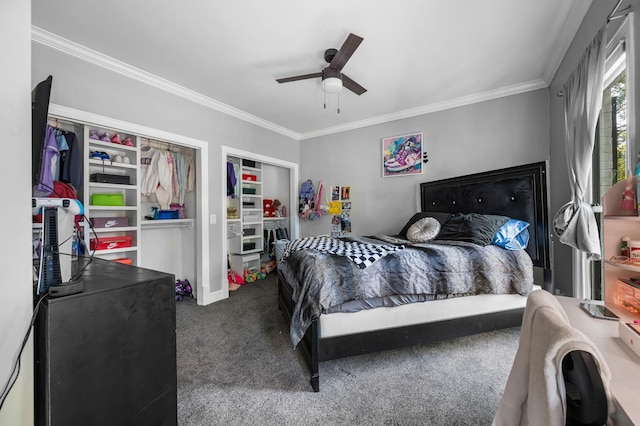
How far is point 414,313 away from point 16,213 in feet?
6.93

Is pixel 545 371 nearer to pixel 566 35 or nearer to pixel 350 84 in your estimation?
pixel 350 84

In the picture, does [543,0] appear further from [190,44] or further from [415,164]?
[190,44]

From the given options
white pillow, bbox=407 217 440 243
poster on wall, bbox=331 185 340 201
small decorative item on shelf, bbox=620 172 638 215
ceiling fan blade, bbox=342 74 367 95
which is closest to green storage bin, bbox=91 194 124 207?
ceiling fan blade, bbox=342 74 367 95

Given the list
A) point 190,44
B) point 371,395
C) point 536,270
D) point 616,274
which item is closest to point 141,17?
point 190,44

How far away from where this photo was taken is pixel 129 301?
0.95 m

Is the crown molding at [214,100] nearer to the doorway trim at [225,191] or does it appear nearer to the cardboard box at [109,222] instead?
the doorway trim at [225,191]

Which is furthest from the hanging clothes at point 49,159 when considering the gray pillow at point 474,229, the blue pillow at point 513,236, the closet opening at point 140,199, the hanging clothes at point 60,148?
the blue pillow at point 513,236

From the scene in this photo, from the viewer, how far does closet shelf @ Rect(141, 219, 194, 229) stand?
9.79 feet

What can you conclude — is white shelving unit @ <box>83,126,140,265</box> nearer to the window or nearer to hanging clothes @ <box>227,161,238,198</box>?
hanging clothes @ <box>227,161,238,198</box>

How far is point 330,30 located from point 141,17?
4.67ft

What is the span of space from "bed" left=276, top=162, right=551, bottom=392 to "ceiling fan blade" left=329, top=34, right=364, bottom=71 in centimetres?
155

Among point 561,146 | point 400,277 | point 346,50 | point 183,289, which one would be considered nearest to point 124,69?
point 346,50

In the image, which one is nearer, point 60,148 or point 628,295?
point 628,295

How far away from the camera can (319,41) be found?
2064mm
